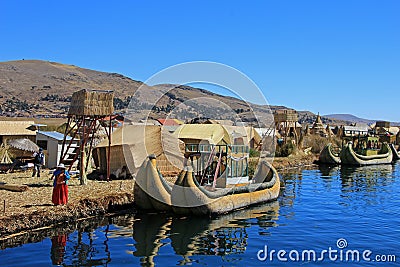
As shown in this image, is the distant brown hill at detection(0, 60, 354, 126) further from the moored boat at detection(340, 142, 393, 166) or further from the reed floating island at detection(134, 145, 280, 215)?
the reed floating island at detection(134, 145, 280, 215)

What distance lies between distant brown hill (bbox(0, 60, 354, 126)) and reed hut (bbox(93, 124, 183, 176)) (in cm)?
4430

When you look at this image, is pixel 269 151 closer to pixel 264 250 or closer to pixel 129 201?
pixel 129 201

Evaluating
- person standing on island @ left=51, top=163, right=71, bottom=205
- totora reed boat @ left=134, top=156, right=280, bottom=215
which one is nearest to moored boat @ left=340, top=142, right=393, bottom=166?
totora reed boat @ left=134, top=156, right=280, bottom=215

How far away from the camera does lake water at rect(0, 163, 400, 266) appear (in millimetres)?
12367

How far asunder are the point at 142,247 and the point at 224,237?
283 cm

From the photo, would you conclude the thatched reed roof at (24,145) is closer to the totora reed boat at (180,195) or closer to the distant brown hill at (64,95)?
the totora reed boat at (180,195)

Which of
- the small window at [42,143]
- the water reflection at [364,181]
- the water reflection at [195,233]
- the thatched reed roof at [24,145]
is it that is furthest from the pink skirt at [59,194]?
the water reflection at [364,181]

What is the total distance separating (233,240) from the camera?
47.8 ft

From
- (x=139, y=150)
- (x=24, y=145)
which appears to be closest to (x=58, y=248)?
(x=139, y=150)

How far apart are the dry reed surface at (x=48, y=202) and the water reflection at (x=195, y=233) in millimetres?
1454

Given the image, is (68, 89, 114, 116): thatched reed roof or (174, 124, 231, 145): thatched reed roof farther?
(174, 124, 231, 145): thatched reed roof

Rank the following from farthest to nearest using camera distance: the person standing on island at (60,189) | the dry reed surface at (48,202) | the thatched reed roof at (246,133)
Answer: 1. the thatched reed roof at (246,133)
2. the person standing on island at (60,189)
3. the dry reed surface at (48,202)

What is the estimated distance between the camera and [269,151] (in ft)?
147

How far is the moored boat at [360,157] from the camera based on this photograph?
45.1m
